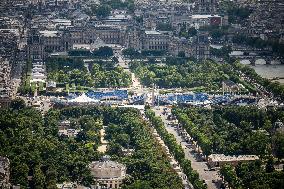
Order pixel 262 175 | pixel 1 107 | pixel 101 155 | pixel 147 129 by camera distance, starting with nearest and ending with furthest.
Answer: pixel 262 175, pixel 101 155, pixel 147 129, pixel 1 107

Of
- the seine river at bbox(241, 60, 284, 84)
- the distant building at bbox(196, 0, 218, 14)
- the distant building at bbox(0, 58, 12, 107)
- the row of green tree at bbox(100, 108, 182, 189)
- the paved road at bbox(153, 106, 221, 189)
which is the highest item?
the distant building at bbox(196, 0, 218, 14)

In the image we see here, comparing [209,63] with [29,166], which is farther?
[209,63]

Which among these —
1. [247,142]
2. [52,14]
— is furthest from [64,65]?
[247,142]

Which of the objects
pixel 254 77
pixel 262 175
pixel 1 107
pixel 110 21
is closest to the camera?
pixel 262 175

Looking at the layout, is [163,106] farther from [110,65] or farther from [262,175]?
[262,175]

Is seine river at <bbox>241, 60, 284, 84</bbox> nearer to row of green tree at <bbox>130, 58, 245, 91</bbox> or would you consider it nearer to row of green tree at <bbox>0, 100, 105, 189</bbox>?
row of green tree at <bbox>130, 58, 245, 91</bbox>

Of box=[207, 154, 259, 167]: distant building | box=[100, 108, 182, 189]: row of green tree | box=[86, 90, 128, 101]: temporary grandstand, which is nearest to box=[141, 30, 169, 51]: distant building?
box=[86, 90, 128, 101]: temporary grandstand

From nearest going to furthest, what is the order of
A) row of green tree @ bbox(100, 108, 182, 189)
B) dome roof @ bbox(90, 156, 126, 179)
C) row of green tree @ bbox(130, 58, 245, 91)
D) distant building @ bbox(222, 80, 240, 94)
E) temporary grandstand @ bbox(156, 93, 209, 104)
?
row of green tree @ bbox(100, 108, 182, 189)
dome roof @ bbox(90, 156, 126, 179)
temporary grandstand @ bbox(156, 93, 209, 104)
distant building @ bbox(222, 80, 240, 94)
row of green tree @ bbox(130, 58, 245, 91)

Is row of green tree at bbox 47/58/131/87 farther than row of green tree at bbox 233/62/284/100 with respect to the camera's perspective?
Yes
